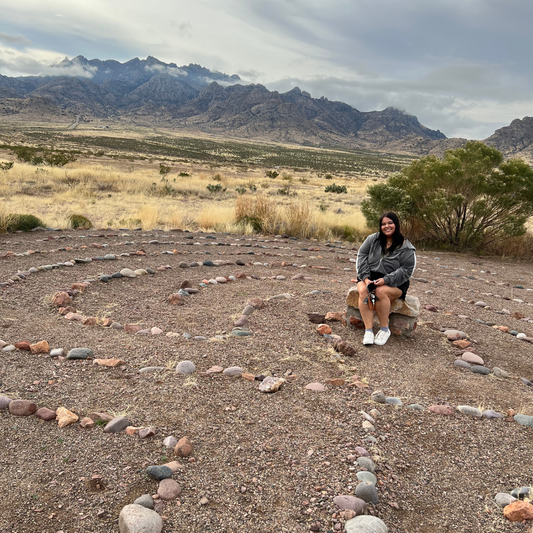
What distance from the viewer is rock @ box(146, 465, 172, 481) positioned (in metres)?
2.51

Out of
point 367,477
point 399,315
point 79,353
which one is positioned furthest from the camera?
point 399,315

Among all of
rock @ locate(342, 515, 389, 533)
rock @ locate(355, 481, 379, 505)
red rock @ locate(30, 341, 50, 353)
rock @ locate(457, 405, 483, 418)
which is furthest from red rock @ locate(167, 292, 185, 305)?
rock @ locate(342, 515, 389, 533)

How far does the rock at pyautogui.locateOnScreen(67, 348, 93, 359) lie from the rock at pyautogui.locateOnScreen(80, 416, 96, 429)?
1152mm

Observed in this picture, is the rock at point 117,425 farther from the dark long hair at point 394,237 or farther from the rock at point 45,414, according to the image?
the dark long hair at point 394,237

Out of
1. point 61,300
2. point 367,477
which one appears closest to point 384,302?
point 367,477

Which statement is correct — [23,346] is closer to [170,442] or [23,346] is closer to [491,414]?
[170,442]

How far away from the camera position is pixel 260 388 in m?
3.60

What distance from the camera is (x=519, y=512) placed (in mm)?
2299

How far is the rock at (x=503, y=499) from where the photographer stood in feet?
7.98

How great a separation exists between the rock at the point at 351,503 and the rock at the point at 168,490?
919 millimetres

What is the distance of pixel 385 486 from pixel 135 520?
148 cm

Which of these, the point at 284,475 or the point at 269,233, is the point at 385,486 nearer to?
the point at 284,475

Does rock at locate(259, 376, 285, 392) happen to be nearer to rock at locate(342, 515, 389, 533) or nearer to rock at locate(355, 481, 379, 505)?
rock at locate(355, 481, 379, 505)

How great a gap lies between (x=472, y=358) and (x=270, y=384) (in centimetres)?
239
